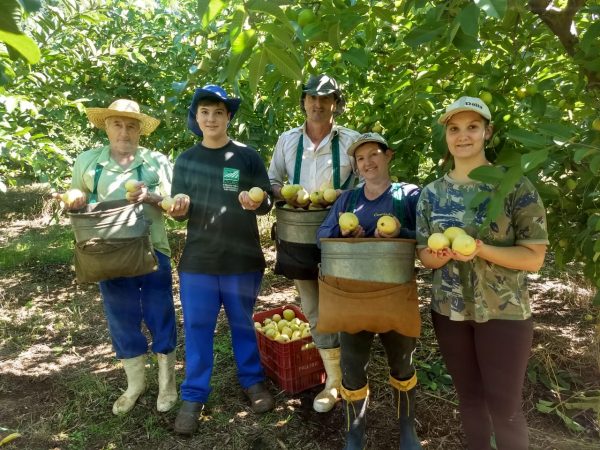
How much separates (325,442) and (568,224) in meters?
1.71

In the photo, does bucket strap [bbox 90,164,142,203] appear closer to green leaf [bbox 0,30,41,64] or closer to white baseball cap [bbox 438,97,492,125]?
white baseball cap [bbox 438,97,492,125]

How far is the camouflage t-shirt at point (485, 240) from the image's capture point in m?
1.65

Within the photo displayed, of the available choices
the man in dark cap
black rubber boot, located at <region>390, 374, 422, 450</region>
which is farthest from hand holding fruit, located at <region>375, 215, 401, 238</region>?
black rubber boot, located at <region>390, 374, 422, 450</region>

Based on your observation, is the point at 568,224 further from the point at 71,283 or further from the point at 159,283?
the point at 71,283

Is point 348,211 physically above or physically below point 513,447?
above

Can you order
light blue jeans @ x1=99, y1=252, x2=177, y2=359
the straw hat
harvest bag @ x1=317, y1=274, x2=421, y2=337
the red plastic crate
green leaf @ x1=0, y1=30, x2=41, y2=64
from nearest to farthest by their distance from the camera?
green leaf @ x1=0, y1=30, x2=41, y2=64 → harvest bag @ x1=317, y1=274, x2=421, y2=337 → the straw hat → light blue jeans @ x1=99, y1=252, x2=177, y2=359 → the red plastic crate

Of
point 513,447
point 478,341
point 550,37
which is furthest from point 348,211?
point 550,37

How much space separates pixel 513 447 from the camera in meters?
1.79

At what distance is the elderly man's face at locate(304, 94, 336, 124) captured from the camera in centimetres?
247

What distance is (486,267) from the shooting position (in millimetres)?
1714

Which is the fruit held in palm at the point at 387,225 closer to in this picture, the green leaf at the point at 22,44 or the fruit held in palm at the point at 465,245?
the fruit held in palm at the point at 465,245

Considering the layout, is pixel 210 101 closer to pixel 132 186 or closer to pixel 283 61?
pixel 132 186

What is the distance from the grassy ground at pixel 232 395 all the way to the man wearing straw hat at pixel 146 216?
0.25 meters

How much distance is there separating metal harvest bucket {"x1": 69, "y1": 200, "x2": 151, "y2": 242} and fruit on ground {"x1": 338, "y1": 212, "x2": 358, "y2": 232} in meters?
1.10
